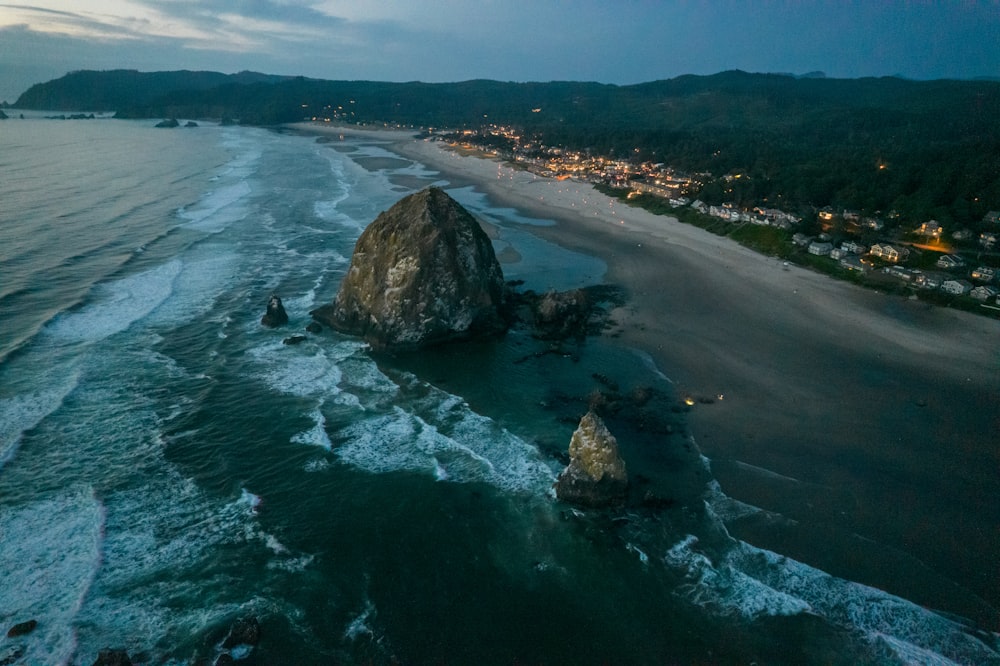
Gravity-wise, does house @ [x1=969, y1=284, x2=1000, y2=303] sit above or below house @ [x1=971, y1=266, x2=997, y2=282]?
below

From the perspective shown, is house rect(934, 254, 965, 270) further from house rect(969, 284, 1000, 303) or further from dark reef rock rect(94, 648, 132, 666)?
dark reef rock rect(94, 648, 132, 666)

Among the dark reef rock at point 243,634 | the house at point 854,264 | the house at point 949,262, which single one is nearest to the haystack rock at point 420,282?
the dark reef rock at point 243,634

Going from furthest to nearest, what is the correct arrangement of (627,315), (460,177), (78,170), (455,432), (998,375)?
1. (460,177)
2. (78,170)
3. (627,315)
4. (998,375)
5. (455,432)

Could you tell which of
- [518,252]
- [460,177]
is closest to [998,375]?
[518,252]

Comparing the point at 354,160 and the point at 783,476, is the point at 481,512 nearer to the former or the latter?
the point at 783,476

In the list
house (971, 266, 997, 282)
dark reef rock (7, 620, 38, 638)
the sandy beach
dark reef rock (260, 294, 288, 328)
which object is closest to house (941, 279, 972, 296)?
house (971, 266, 997, 282)
